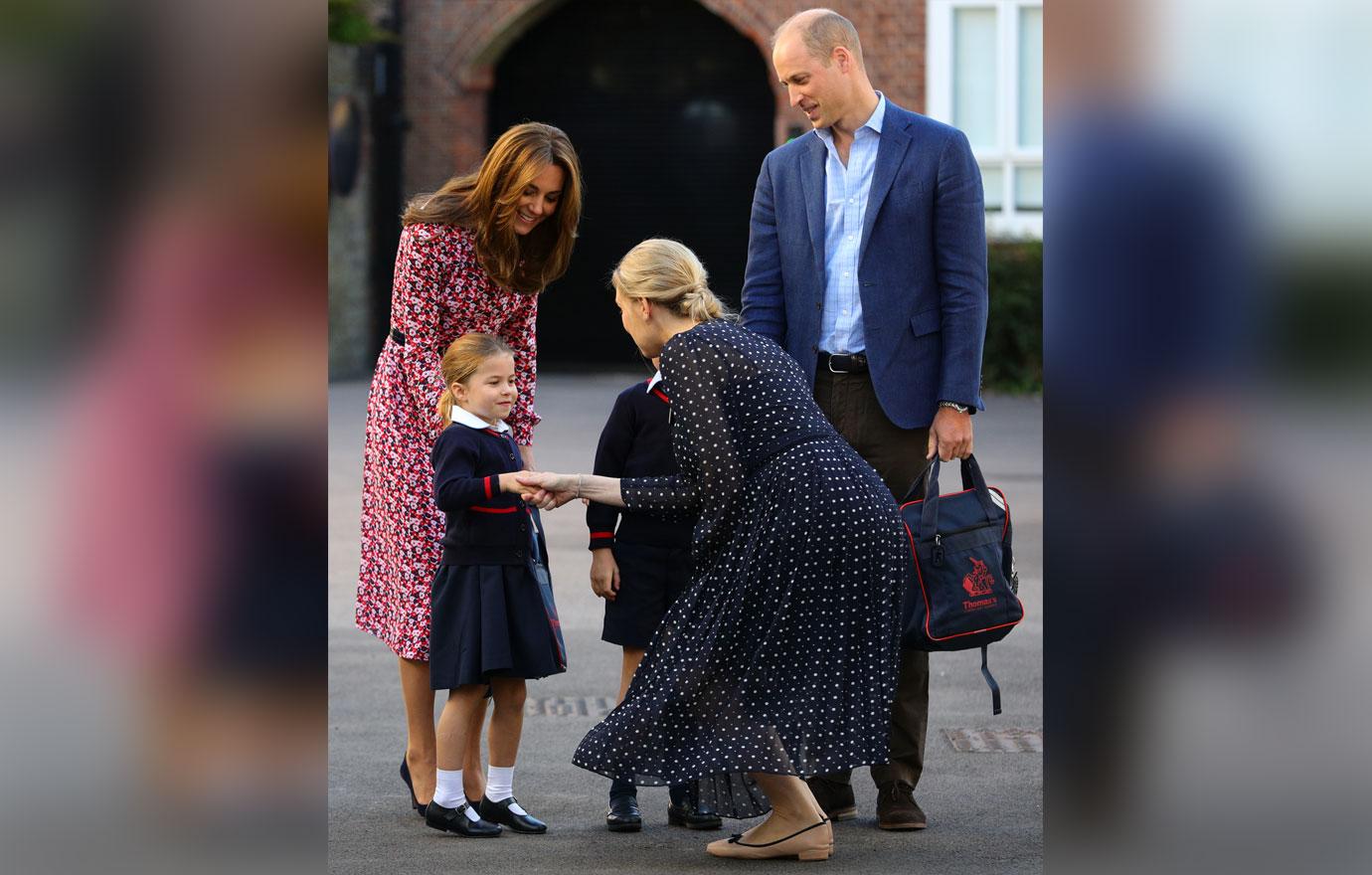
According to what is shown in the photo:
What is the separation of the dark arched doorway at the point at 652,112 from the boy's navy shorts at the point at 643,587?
16.9 m

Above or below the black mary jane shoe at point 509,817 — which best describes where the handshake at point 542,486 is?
above

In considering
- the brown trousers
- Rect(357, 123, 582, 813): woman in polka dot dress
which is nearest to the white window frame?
the brown trousers

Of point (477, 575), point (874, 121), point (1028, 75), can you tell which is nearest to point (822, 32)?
point (874, 121)

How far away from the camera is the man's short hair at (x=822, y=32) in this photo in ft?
14.6

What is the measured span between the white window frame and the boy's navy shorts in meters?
15.9

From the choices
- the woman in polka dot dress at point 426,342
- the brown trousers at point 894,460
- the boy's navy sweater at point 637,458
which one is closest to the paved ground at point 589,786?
the brown trousers at point 894,460

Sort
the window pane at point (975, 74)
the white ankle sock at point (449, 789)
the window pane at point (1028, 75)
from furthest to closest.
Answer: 1. the window pane at point (975, 74)
2. the window pane at point (1028, 75)
3. the white ankle sock at point (449, 789)

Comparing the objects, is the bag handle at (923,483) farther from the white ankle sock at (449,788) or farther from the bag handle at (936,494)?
the white ankle sock at (449,788)

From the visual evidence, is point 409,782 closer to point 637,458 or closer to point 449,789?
point 449,789

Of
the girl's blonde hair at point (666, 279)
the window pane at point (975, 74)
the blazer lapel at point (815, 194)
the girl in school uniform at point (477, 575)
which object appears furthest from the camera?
the window pane at point (975, 74)

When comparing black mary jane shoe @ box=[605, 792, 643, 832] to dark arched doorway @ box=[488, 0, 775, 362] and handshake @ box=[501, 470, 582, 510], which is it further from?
dark arched doorway @ box=[488, 0, 775, 362]
